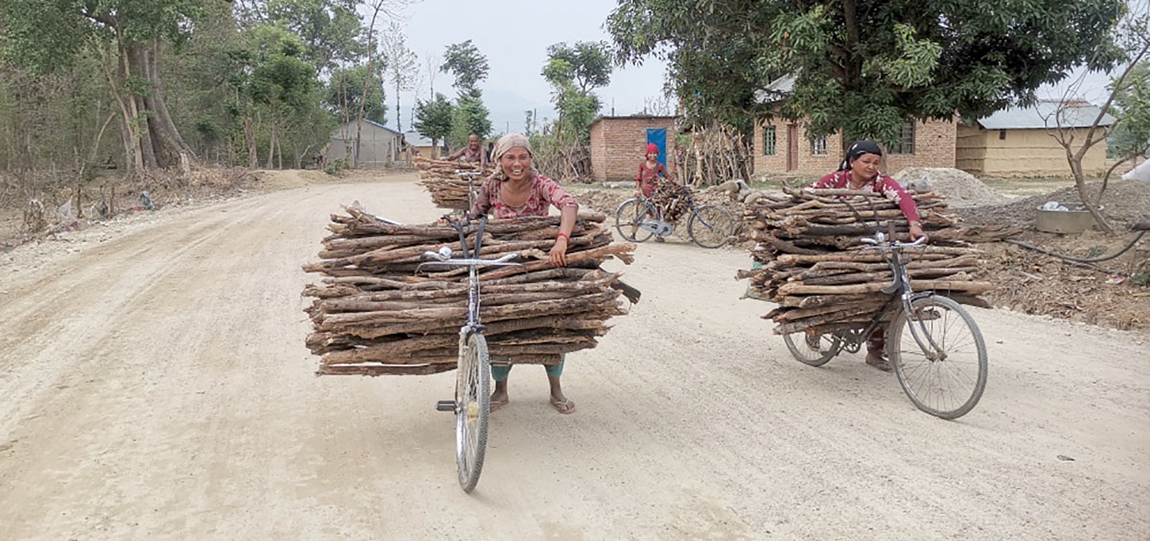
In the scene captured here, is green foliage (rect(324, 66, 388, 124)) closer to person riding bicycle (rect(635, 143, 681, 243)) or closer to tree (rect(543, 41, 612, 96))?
tree (rect(543, 41, 612, 96))

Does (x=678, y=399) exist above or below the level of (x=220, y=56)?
below

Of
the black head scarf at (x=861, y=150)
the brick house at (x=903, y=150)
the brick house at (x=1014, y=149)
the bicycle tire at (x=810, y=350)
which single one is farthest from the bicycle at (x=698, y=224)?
the brick house at (x=1014, y=149)

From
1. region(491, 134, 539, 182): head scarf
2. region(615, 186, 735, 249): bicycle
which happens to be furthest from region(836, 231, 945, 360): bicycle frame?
region(615, 186, 735, 249): bicycle

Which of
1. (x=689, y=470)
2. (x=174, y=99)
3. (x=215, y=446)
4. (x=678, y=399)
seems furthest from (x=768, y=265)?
(x=174, y=99)

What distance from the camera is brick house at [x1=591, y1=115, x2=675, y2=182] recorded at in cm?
3341

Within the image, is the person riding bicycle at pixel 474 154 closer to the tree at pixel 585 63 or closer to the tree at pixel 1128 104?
the tree at pixel 1128 104

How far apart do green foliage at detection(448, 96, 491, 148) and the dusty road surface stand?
38.1m

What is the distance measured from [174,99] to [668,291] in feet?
126

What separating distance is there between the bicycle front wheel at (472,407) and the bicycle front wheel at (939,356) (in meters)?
2.72

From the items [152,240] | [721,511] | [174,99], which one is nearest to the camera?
[721,511]

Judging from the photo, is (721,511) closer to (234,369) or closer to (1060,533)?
(1060,533)

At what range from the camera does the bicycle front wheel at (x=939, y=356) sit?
475 centimetres

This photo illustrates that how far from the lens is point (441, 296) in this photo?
4316 millimetres

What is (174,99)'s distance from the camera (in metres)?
40.8
